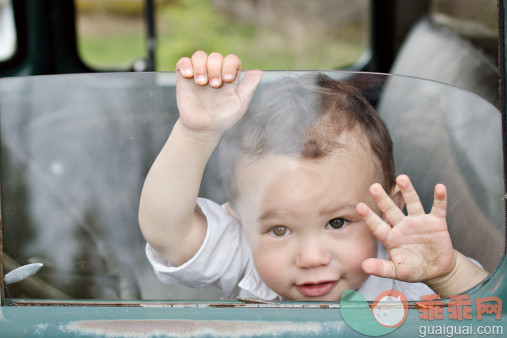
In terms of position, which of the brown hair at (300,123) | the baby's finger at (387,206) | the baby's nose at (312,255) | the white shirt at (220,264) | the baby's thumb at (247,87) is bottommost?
the white shirt at (220,264)

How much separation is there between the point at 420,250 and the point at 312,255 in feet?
0.56

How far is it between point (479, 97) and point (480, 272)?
12.0 inches

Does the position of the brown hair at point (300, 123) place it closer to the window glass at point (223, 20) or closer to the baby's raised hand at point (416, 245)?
the baby's raised hand at point (416, 245)

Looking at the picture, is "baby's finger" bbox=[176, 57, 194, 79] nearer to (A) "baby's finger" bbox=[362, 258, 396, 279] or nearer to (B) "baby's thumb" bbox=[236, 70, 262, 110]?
(B) "baby's thumb" bbox=[236, 70, 262, 110]

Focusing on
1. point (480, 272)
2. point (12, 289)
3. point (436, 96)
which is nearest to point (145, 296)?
point (12, 289)

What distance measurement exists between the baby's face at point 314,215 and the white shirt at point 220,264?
8 centimetres

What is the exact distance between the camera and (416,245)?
0.84 meters

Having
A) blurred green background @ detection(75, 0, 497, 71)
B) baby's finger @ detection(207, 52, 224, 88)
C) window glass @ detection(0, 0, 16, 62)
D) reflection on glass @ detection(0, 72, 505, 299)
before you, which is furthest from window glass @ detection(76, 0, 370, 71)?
baby's finger @ detection(207, 52, 224, 88)

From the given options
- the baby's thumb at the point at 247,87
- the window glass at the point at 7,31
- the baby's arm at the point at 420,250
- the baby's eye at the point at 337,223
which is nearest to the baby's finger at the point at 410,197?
the baby's arm at the point at 420,250

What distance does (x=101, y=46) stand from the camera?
2543mm

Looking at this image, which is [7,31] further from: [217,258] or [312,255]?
[312,255]

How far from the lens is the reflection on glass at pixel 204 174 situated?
0.89 metres

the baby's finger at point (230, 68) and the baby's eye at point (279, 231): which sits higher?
the baby's finger at point (230, 68)

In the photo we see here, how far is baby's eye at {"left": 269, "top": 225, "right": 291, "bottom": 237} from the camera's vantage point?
0.91 meters
